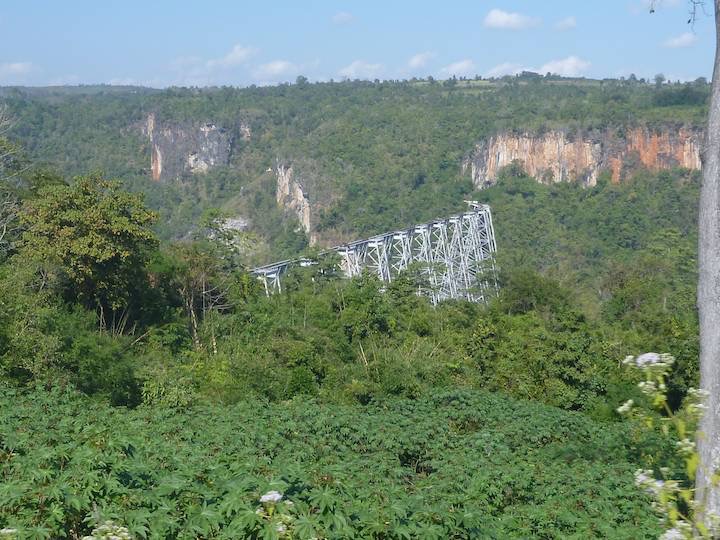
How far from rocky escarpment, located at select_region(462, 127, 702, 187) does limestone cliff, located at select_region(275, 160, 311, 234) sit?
15.0 meters

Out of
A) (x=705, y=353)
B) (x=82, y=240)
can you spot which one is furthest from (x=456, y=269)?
(x=705, y=353)

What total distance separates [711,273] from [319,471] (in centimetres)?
243

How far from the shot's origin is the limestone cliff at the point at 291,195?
247 feet

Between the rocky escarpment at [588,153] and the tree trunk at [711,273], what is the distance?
207ft

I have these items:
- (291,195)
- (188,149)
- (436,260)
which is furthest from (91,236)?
(188,149)

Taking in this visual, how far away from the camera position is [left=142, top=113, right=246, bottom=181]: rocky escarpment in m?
92.1

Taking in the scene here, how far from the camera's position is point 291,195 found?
7850 cm

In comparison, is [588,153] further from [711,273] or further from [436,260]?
[711,273]

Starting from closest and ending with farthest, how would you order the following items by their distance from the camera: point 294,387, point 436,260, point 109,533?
point 109,533, point 294,387, point 436,260

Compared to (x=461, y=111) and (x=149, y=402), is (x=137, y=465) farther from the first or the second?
(x=461, y=111)

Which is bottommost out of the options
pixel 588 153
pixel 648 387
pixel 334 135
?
pixel 588 153

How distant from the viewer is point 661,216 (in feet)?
189

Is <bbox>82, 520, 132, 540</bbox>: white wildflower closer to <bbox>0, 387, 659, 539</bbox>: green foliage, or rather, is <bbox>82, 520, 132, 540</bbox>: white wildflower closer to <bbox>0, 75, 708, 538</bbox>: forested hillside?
<bbox>0, 387, 659, 539</bbox>: green foliage

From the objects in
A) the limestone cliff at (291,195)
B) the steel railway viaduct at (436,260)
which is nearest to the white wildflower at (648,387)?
the steel railway viaduct at (436,260)
